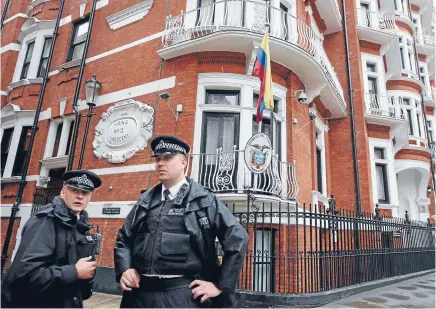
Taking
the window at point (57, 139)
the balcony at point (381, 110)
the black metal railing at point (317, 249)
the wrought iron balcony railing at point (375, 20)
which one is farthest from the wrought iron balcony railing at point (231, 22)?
the wrought iron balcony railing at point (375, 20)

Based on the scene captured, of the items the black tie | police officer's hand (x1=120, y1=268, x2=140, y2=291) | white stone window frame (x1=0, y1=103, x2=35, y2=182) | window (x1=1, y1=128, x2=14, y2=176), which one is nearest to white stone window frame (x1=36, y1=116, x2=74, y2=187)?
white stone window frame (x1=0, y1=103, x2=35, y2=182)

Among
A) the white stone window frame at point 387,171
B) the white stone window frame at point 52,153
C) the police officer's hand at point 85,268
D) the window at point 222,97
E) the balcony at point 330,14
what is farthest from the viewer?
the white stone window frame at point 387,171

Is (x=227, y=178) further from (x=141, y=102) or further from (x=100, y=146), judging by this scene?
(x=100, y=146)

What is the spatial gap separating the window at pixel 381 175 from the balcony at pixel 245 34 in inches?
240

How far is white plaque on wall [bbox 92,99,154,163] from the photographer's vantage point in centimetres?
847

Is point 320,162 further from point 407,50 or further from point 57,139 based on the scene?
point 407,50

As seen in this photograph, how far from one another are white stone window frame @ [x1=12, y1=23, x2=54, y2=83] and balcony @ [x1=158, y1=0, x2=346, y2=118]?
7022 mm

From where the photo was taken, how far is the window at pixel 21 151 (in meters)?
11.3

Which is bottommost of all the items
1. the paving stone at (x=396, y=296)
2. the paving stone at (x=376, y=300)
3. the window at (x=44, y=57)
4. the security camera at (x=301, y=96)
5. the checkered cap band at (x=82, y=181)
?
the paving stone at (x=376, y=300)

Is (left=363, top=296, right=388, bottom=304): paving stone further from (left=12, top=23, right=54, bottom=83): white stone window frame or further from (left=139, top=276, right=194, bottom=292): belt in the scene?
(left=12, top=23, right=54, bottom=83): white stone window frame

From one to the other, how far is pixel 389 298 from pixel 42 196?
34.1 feet

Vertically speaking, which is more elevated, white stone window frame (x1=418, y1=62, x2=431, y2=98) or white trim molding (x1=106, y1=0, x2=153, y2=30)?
white stone window frame (x1=418, y1=62, x2=431, y2=98)

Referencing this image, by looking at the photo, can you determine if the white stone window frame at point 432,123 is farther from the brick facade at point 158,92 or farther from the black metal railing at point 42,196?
the black metal railing at point 42,196

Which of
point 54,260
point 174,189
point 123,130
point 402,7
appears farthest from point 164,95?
point 402,7
